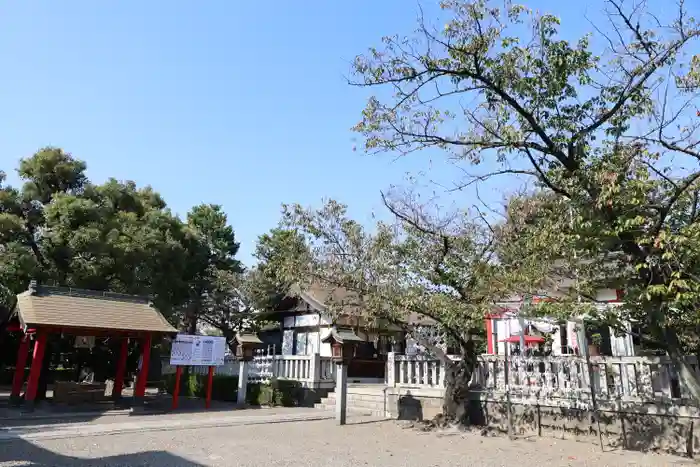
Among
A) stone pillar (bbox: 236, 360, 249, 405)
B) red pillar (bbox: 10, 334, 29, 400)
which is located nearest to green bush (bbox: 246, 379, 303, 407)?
stone pillar (bbox: 236, 360, 249, 405)

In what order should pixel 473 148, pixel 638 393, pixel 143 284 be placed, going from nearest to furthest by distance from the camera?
pixel 473 148 → pixel 638 393 → pixel 143 284

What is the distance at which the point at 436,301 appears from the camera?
943cm

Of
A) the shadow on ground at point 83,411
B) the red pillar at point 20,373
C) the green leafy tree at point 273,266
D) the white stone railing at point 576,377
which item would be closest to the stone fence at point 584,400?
the white stone railing at point 576,377

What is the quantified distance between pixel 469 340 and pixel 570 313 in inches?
134

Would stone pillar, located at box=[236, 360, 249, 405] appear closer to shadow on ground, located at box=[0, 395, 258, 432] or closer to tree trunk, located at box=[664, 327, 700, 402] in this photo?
shadow on ground, located at box=[0, 395, 258, 432]

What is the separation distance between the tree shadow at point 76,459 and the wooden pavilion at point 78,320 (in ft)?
15.8

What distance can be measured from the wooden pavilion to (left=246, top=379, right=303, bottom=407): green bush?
3479mm

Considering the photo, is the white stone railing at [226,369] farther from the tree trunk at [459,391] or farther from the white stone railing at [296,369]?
the tree trunk at [459,391]

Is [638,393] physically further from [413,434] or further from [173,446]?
[173,446]

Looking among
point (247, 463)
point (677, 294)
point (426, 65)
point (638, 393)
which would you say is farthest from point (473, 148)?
point (247, 463)

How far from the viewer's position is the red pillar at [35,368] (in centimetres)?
1177

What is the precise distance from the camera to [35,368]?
11891 millimetres

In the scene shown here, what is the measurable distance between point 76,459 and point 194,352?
277 inches

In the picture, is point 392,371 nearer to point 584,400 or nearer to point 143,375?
→ point 584,400
